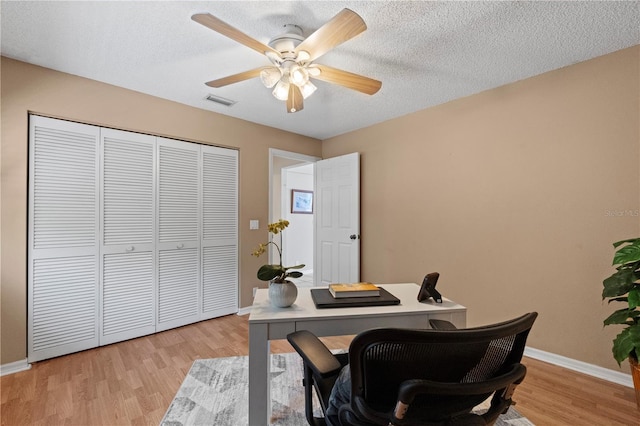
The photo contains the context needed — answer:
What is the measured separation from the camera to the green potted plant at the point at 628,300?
159cm

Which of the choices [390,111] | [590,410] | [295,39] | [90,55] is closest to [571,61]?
[390,111]

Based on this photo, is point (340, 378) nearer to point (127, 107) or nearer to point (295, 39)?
point (295, 39)

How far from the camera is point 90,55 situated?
213 cm

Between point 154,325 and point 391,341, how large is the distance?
3.03 meters

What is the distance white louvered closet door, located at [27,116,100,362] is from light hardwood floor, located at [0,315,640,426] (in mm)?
226

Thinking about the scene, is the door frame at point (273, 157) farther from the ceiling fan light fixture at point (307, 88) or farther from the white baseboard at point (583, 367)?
the white baseboard at point (583, 367)

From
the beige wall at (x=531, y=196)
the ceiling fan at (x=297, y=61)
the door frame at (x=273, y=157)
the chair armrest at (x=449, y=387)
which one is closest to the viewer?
the chair armrest at (x=449, y=387)

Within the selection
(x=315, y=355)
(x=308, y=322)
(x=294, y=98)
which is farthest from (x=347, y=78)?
(x=315, y=355)

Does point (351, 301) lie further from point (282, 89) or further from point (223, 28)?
point (223, 28)

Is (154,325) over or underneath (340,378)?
underneath

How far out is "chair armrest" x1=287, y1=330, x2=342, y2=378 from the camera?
949 millimetres

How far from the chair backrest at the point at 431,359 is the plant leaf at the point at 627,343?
147cm

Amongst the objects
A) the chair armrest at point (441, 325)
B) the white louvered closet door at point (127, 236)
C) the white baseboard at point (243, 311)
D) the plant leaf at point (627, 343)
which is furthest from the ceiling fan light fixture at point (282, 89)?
the white baseboard at point (243, 311)

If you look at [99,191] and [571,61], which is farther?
[99,191]
